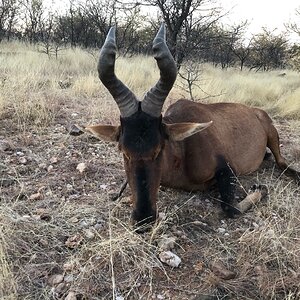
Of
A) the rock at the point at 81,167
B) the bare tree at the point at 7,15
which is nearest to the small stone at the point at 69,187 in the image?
the rock at the point at 81,167

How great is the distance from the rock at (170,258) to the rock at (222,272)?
28 centimetres

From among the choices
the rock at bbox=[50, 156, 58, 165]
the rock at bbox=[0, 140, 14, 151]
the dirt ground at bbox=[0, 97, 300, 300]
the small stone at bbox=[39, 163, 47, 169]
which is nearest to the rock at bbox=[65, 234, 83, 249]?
the dirt ground at bbox=[0, 97, 300, 300]

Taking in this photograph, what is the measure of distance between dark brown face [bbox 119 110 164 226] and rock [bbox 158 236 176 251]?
0.19m

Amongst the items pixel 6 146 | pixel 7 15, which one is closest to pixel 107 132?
pixel 6 146

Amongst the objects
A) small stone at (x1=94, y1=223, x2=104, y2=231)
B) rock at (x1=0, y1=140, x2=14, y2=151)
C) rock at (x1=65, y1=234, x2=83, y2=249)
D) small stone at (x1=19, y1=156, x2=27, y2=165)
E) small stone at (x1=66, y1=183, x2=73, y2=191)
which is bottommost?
small stone at (x1=94, y1=223, x2=104, y2=231)

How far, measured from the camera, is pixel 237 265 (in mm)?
3223

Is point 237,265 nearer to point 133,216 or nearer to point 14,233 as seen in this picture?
point 133,216

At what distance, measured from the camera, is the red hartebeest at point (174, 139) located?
346 cm

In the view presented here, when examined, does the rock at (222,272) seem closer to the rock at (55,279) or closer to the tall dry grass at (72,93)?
the rock at (55,279)

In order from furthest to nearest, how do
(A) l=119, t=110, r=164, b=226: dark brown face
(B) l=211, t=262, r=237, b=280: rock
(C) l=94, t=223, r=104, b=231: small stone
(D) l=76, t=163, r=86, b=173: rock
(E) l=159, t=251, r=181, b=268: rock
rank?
(D) l=76, t=163, r=86, b=173: rock → (C) l=94, t=223, r=104, b=231: small stone → (A) l=119, t=110, r=164, b=226: dark brown face → (E) l=159, t=251, r=181, b=268: rock → (B) l=211, t=262, r=237, b=280: rock

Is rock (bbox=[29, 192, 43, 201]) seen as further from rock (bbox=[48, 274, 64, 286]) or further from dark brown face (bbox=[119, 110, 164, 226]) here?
rock (bbox=[48, 274, 64, 286])

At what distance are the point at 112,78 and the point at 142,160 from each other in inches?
30.4

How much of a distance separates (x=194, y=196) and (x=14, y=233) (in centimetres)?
194

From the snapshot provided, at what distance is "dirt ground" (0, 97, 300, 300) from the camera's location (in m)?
2.92
